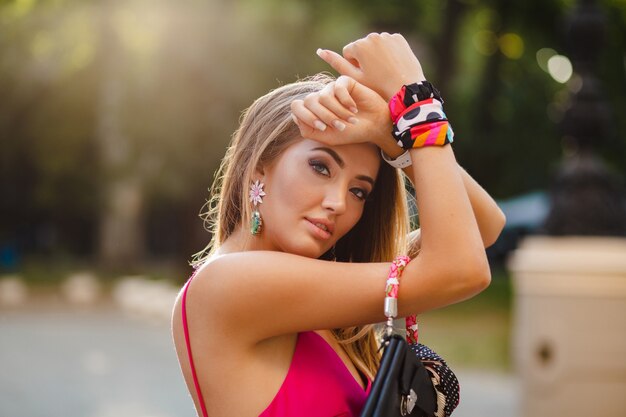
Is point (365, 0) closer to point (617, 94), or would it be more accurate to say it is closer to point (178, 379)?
point (617, 94)

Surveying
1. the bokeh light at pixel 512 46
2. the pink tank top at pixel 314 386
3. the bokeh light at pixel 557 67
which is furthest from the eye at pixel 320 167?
the bokeh light at pixel 557 67

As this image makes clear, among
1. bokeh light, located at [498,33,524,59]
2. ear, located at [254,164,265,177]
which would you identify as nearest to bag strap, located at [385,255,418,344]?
ear, located at [254,164,265,177]

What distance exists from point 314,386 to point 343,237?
533mm

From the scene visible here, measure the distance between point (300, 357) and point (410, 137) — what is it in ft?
1.98

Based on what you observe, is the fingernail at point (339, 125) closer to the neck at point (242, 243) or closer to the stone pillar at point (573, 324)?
the neck at point (242, 243)

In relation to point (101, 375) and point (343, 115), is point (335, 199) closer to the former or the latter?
point (343, 115)

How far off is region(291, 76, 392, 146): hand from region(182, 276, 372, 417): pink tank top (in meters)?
0.50

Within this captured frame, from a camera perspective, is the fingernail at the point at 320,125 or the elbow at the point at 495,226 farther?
the elbow at the point at 495,226

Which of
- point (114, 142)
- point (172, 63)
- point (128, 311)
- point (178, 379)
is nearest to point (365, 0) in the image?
point (172, 63)

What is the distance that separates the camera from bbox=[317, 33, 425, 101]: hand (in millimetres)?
2520

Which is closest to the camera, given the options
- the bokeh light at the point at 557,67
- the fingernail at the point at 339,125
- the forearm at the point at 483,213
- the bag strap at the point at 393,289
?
the bag strap at the point at 393,289

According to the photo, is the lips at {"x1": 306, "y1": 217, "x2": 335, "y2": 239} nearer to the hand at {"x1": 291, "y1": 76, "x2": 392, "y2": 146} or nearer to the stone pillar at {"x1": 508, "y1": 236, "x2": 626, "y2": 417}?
the hand at {"x1": 291, "y1": 76, "x2": 392, "y2": 146}

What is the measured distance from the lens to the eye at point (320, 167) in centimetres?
255

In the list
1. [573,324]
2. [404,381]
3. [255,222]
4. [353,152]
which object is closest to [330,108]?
[353,152]
